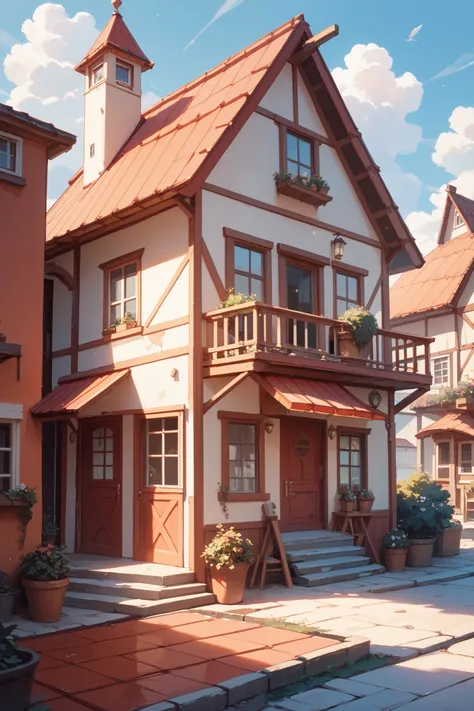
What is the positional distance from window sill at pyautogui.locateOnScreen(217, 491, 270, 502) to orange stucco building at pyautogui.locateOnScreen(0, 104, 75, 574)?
2.83m

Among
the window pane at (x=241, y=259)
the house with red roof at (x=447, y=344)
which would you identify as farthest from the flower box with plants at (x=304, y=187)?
the house with red roof at (x=447, y=344)

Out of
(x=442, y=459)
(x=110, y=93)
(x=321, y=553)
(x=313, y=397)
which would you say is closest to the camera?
(x=313, y=397)

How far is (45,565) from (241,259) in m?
5.81

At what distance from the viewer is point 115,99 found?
15.3 meters

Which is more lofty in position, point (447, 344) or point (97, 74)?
point (97, 74)

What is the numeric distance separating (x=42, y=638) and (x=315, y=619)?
3169 mm

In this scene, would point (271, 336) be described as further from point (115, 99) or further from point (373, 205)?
point (115, 99)

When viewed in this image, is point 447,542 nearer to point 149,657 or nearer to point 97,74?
point 149,657

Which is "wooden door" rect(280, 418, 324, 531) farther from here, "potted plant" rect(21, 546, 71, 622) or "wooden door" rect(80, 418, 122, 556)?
"potted plant" rect(21, 546, 71, 622)

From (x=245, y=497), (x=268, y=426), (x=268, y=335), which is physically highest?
(x=268, y=335)

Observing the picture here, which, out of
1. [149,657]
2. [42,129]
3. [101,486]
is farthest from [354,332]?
[149,657]

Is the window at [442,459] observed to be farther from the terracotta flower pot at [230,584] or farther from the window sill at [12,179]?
the window sill at [12,179]

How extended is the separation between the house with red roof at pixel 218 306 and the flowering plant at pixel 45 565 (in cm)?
177

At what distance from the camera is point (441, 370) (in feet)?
81.8
